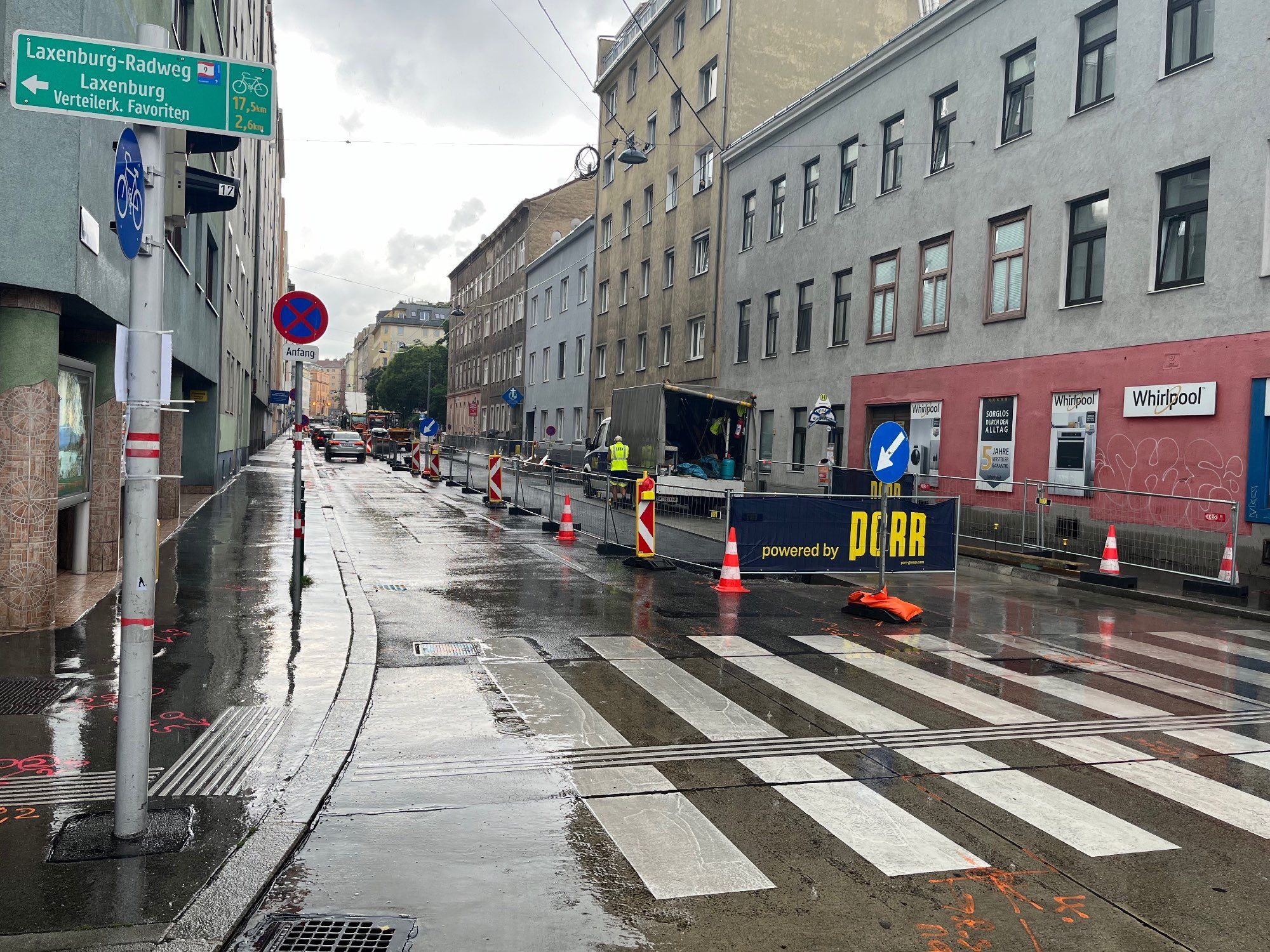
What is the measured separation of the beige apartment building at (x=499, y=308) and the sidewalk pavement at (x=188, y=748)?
39206 mm

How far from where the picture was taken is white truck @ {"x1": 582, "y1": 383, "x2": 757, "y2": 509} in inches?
988

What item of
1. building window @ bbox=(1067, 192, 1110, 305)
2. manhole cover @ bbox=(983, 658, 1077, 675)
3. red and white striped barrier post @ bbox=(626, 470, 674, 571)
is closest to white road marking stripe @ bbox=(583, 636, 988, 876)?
manhole cover @ bbox=(983, 658, 1077, 675)

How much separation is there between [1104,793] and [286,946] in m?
4.08

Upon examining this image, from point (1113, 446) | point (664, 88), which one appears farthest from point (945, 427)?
point (664, 88)

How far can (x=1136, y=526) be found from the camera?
15.9 metres

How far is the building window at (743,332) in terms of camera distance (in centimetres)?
3170

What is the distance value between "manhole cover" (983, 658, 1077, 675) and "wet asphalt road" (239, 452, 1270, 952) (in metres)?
0.03

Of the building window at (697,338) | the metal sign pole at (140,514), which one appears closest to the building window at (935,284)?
the building window at (697,338)

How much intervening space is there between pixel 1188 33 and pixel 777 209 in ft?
48.5

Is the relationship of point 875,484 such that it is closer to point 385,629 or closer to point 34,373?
point 385,629

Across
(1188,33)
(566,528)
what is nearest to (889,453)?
(566,528)

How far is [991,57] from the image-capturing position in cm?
2108

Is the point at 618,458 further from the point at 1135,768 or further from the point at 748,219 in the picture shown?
the point at 1135,768

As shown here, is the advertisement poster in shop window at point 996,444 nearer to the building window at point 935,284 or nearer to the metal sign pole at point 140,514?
the building window at point 935,284
